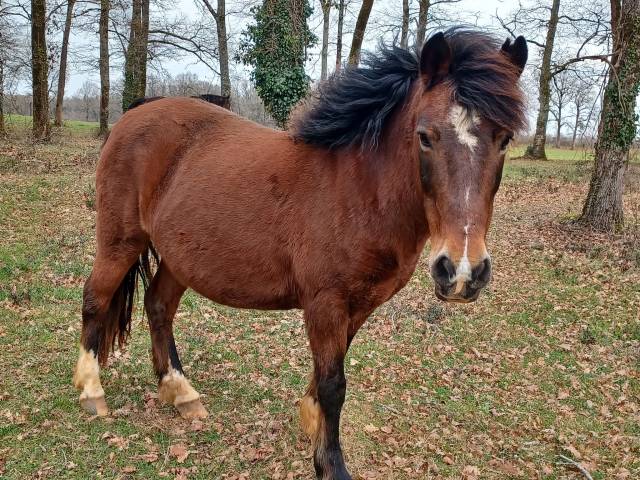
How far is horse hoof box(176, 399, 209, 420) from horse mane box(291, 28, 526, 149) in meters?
2.32

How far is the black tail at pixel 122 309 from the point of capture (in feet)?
13.4

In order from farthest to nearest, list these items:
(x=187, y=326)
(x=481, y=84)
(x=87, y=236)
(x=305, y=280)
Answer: (x=87, y=236)
(x=187, y=326)
(x=305, y=280)
(x=481, y=84)

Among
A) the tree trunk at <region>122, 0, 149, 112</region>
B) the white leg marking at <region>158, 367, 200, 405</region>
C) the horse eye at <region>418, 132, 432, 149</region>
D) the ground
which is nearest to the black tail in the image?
the ground

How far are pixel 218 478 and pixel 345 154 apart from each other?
7.60ft

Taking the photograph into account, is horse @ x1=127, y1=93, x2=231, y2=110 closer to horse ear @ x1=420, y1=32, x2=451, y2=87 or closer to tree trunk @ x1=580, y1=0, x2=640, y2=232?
horse ear @ x1=420, y1=32, x2=451, y2=87

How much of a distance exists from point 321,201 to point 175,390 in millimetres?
2186

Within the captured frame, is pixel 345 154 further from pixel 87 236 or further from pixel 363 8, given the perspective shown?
pixel 363 8

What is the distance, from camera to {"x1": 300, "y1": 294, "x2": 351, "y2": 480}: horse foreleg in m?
2.77

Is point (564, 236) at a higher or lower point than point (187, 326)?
higher

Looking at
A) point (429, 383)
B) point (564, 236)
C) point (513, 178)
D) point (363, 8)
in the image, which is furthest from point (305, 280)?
point (513, 178)

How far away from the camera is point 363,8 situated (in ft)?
38.0

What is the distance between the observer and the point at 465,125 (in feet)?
7.11

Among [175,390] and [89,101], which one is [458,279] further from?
[89,101]

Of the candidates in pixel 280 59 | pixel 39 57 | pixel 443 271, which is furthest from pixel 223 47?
pixel 443 271
